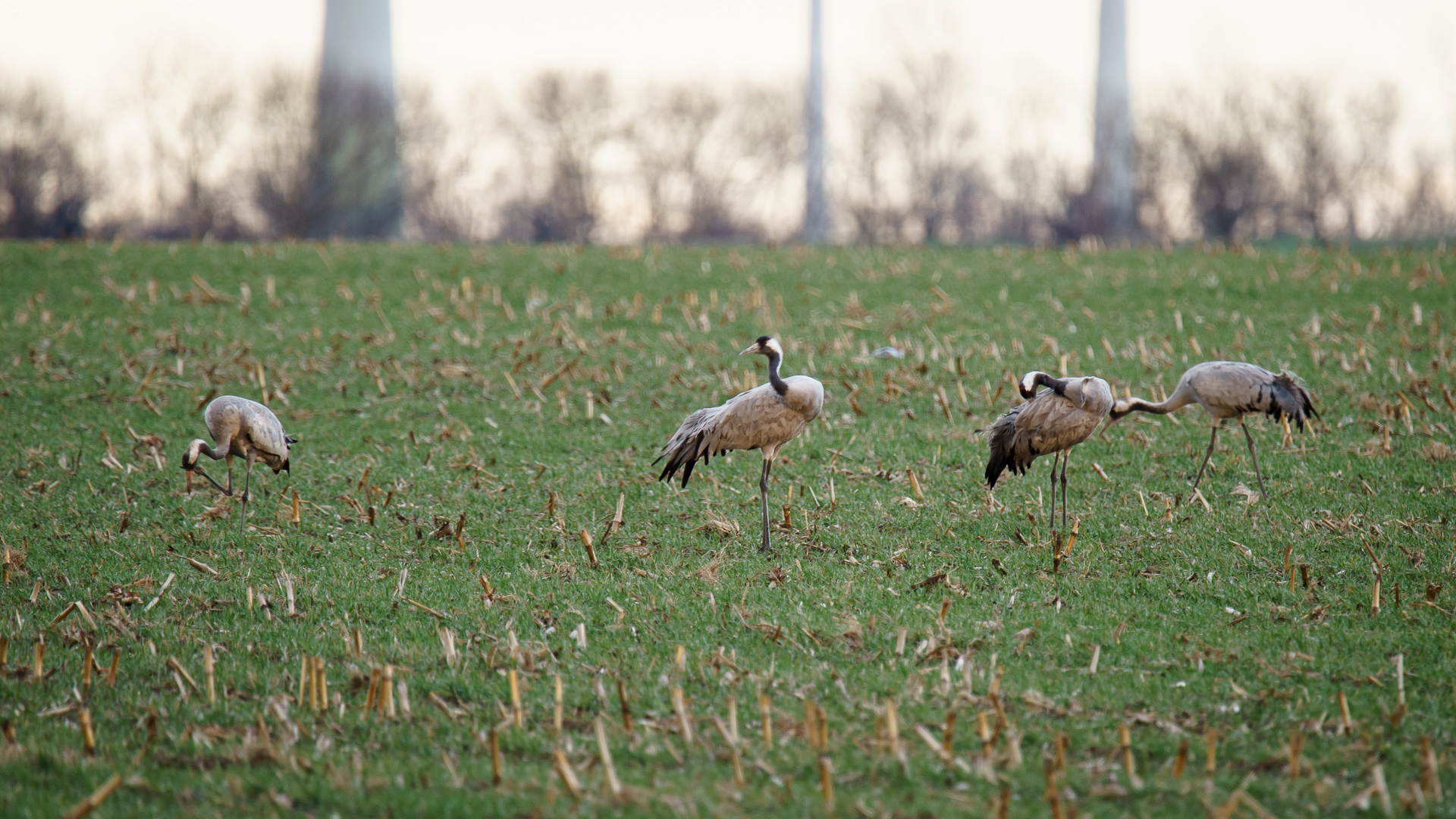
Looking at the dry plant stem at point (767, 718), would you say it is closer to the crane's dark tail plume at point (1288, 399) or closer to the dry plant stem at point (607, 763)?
the dry plant stem at point (607, 763)

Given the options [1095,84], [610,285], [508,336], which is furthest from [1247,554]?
[1095,84]

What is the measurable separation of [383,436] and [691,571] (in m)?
5.02

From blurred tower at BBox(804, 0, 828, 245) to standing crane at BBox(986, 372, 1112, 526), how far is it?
2425 centimetres

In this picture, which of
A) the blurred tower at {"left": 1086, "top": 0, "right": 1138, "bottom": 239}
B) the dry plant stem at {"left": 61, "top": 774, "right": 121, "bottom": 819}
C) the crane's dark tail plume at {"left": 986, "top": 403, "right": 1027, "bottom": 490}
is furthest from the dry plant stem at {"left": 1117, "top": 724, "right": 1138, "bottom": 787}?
the blurred tower at {"left": 1086, "top": 0, "right": 1138, "bottom": 239}

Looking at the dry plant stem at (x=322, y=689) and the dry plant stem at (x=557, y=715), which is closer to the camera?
the dry plant stem at (x=557, y=715)

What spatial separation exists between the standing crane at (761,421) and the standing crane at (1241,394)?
2720 mm

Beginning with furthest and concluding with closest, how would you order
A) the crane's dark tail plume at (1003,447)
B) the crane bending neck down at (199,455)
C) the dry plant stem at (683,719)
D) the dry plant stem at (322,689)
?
the crane bending neck down at (199,455)
the crane's dark tail plume at (1003,447)
the dry plant stem at (322,689)
the dry plant stem at (683,719)

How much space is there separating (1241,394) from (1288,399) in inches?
14.7

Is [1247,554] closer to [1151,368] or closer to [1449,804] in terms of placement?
Result: [1449,804]

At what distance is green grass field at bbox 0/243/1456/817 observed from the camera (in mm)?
5086

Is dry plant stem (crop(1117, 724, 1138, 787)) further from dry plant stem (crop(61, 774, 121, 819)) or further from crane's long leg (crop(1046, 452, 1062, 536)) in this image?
dry plant stem (crop(61, 774, 121, 819))

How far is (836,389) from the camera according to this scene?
12984 millimetres

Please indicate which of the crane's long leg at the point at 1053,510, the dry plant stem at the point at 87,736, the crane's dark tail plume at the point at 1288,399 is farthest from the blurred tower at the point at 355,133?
the dry plant stem at the point at 87,736

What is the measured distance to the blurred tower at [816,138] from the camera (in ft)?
106
